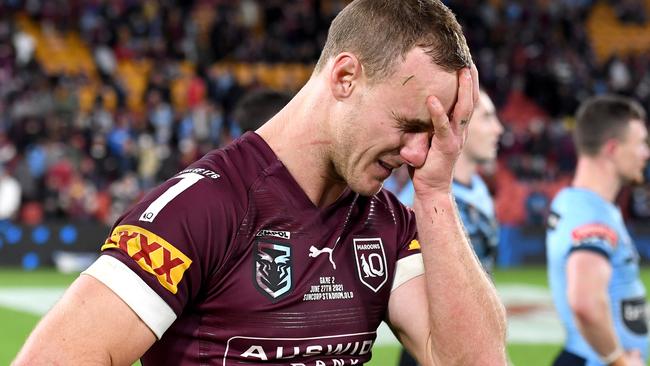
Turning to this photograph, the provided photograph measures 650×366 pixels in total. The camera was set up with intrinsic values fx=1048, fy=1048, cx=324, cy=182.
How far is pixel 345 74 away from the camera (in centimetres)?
257

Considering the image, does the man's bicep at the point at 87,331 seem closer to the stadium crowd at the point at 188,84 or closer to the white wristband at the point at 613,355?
the white wristband at the point at 613,355

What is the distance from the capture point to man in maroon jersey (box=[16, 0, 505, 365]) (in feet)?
7.70

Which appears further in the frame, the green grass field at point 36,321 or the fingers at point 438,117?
the green grass field at point 36,321

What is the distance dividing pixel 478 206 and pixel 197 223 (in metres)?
3.54

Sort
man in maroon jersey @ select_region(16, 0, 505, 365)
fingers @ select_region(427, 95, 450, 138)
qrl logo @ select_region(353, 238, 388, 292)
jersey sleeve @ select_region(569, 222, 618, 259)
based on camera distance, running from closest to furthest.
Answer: man in maroon jersey @ select_region(16, 0, 505, 365)
fingers @ select_region(427, 95, 450, 138)
qrl logo @ select_region(353, 238, 388, 292)
jersey sleeve @ select_region(569, 222, 618, 259)

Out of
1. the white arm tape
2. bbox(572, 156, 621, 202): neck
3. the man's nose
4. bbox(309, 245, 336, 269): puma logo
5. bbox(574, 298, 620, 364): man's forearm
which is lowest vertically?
bbox(574, 298, 620, 364): man's forearm

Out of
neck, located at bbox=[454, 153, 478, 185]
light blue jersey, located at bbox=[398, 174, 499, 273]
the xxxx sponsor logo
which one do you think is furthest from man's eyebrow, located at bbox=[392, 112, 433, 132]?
neck, located at bbox=[454, 153, 478, 185]

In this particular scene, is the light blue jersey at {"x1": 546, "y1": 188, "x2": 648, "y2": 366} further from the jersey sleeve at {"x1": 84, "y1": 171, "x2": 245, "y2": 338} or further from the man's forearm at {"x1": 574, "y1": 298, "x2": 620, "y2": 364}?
the jersey sleeve at {"x1": 84, "y1": 171, "x2": 245, "y2": 338}

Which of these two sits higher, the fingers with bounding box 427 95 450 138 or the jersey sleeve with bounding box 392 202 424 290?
the fingers with bounding box 427 95 450 138

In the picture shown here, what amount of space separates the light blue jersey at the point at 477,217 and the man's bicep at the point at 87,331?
11.0 feet

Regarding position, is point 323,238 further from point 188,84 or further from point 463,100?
point 188,84

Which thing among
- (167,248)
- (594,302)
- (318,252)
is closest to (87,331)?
(167,248)

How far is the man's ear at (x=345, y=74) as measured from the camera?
2545mm

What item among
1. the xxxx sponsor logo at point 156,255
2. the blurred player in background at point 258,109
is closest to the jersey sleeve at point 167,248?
the xxxx sponsor logo at point 156,255
